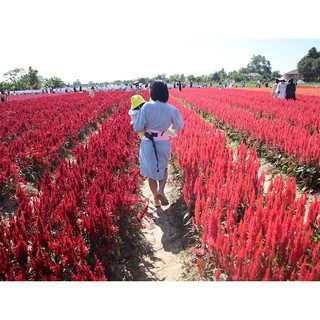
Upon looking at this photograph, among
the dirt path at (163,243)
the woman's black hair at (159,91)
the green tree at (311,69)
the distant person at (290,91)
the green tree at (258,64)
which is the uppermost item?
the green tree at (258,64)

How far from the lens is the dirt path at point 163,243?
255 centimetres

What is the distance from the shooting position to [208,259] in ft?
6.76

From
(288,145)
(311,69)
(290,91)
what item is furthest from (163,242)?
(311,69)

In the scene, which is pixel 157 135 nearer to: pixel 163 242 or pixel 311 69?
pixel 163 242

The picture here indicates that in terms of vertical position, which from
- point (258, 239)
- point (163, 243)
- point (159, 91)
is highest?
point (159, 91)

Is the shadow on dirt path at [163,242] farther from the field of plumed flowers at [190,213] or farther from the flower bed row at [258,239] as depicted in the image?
the flower bed row at [258,239]

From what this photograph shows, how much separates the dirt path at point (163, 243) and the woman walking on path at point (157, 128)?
0.25 m

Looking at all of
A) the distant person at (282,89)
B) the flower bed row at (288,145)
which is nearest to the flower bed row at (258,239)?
the flower bed row at (288,145)

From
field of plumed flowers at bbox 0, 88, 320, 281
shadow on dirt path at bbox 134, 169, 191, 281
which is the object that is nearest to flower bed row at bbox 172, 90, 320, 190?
field of plumed flowers at bbox 0, 88, 320, 281

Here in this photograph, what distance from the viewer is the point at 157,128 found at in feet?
10.7

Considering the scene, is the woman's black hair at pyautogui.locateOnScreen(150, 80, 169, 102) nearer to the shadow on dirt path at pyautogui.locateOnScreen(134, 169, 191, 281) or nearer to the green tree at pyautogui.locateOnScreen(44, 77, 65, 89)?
the shadow on dirt path at pyautogui.locateOnScreen(134, 169, 191, 281)

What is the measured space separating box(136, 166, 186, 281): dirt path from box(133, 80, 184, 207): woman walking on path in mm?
250

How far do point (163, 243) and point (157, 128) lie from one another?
134 cm

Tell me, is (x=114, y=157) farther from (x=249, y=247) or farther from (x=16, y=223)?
(x=249, y=247)
